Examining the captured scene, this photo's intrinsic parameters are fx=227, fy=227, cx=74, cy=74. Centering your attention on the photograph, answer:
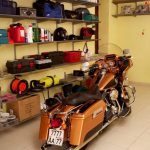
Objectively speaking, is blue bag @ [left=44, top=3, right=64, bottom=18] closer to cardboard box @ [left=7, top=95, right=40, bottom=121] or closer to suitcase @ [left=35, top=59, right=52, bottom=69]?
suitcase @ [left=35, top=59, right=52, bottom=69]

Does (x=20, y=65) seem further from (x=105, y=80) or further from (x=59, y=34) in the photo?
(x=105, y=80)

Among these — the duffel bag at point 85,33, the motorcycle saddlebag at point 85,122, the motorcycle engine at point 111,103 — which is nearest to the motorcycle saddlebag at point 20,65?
the motorcycle engine at point 111,103

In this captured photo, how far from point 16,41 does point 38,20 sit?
782mm

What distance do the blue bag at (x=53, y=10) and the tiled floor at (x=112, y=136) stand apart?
68.8 inches

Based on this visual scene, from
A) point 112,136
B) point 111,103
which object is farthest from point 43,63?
point 112,136

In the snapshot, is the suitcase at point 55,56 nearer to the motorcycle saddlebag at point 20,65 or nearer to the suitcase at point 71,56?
the suitcase at point 71,56

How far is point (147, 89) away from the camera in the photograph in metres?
5.52

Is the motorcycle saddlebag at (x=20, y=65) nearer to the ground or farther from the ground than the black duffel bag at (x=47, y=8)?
nearer to the ground

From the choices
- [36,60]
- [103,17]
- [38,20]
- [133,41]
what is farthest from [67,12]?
[133,41]

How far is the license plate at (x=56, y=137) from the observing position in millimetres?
2195

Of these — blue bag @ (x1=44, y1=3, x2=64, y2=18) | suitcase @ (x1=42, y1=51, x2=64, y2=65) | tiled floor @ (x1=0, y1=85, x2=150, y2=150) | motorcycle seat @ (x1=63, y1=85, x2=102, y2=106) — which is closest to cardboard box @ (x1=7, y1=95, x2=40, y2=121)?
tiled floor @ (x1=0, y1=85, x2=150, y2=150)

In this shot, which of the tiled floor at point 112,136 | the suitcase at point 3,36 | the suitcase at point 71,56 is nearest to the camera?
the tiled floor at point 112,136

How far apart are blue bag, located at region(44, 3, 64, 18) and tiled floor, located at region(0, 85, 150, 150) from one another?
1747 mm

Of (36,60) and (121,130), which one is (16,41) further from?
(121,130)
